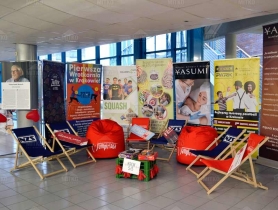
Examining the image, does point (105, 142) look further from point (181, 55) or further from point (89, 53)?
point (89, 53)

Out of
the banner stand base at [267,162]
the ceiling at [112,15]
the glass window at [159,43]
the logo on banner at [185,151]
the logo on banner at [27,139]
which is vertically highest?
the glass window at [159,43]

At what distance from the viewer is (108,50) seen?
12.0 meters

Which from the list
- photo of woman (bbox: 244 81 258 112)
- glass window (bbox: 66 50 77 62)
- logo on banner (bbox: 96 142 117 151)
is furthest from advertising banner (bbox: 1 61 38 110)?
glass window (bbox: 66 50 77 62)

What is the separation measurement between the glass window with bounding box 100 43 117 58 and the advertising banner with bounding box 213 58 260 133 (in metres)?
6.28

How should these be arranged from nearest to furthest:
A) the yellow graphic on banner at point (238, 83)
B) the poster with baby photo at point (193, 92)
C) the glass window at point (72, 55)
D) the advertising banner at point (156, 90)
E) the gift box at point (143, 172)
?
the gift box at point (143, 172), the yellow graphic on banner at point (238, 83), the poster with baby photo at point (193, 92), the advertising banner at point (156, 90), the glass window at point (72, 55)

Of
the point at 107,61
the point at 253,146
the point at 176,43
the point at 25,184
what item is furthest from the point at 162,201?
the point at 107,61

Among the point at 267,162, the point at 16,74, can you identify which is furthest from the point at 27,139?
the point at 267,162

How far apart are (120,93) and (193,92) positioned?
1.95m

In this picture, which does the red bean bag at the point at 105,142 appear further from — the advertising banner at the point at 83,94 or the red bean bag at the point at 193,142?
the red bean bag at the point at 193,142

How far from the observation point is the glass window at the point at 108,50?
11703 millimetres

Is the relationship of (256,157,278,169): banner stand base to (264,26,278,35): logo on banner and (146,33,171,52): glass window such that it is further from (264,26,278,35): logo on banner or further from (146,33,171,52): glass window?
(146,33,171,52): glass window

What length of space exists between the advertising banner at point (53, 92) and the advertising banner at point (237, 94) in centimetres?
346

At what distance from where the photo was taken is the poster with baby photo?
20.9 feet

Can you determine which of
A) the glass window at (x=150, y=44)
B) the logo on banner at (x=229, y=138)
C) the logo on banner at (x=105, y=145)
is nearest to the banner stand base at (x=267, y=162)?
the logo on banner at (x=229, y=138)
